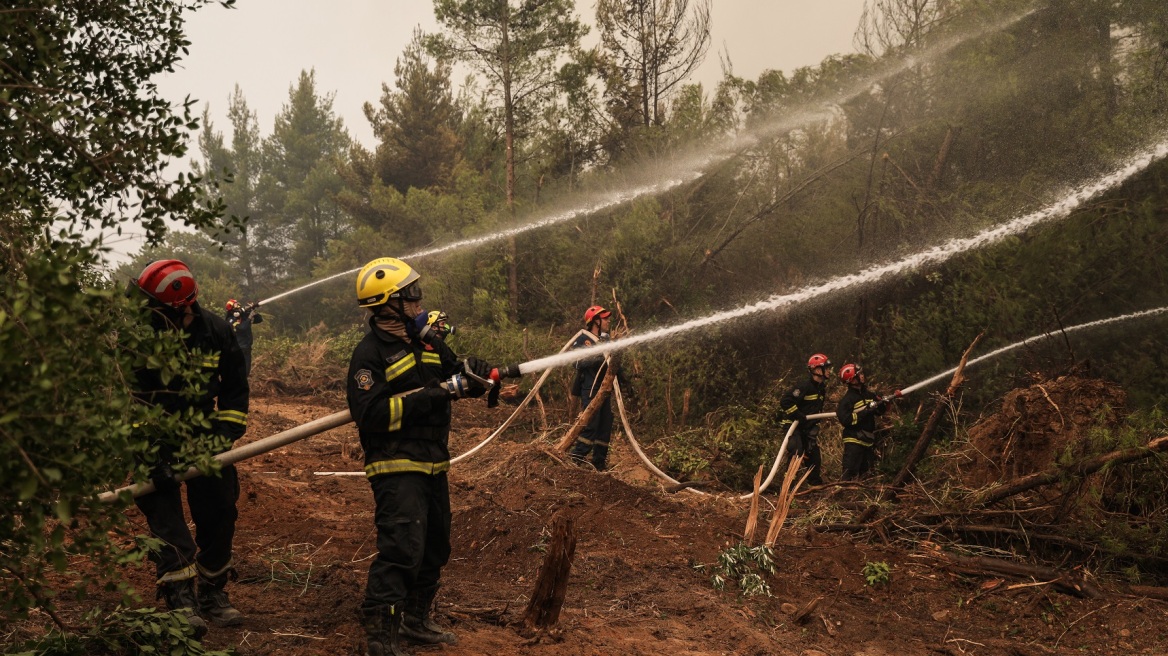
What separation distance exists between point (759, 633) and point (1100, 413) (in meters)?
4.10

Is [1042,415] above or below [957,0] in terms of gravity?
below

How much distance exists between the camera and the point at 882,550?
25.5ft

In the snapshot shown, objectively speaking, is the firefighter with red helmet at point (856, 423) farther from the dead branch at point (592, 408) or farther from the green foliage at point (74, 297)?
the green foliage at point (74, 297)

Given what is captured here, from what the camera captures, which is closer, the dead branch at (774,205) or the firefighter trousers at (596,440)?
the firefighter trousers at (596,440)

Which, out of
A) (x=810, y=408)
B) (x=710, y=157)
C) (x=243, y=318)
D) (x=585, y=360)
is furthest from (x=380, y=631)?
(x=710, y=157)

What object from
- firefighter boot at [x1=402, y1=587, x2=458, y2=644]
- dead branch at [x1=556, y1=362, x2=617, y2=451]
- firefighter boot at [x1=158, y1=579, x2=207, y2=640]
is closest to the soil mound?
dead branch at [x1=556, y1=362, x2=617, y2=451]

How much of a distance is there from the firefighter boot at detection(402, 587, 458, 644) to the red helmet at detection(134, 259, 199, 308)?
6.37ft

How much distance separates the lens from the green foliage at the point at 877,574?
7.24m

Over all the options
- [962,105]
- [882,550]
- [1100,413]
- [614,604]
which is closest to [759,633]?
[614,604]

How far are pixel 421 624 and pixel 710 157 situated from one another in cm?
1480

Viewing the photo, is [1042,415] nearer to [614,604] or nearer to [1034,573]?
[1034,573]

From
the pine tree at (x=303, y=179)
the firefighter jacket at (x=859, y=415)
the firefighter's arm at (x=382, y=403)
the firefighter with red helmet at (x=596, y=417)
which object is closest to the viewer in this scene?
the firefighter's arm at (x=382, y=403)

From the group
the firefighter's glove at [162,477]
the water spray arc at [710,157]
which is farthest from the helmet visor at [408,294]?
the water spray arc at [710,157]

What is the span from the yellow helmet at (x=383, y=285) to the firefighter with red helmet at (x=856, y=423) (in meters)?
7.21
